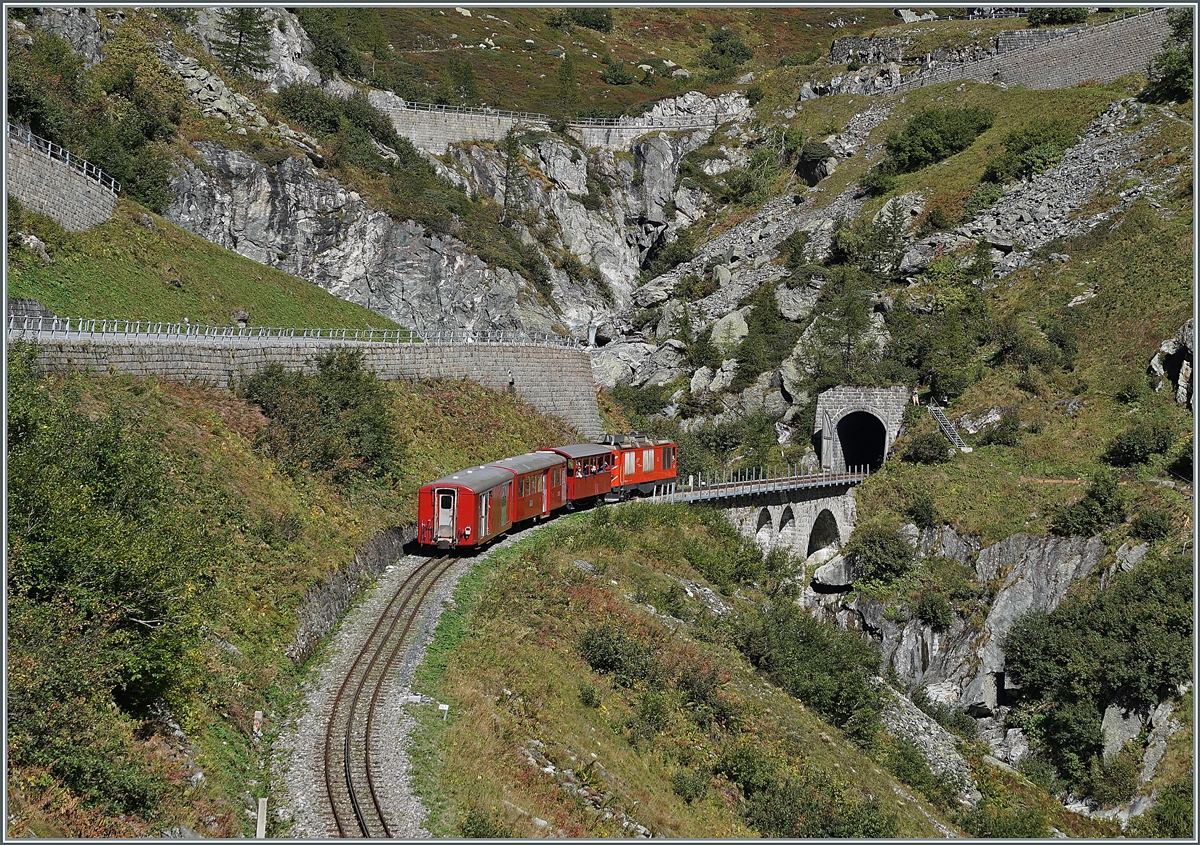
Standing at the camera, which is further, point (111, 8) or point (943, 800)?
point (111, 8)

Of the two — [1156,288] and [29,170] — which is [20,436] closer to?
[29,170]

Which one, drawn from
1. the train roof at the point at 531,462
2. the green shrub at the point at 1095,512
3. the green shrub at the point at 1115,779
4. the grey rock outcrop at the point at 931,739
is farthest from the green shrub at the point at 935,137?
the green shrub at the point at 1115,779

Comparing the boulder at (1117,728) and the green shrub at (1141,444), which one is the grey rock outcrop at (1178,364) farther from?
the boulder at (1117,728)

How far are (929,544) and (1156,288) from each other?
23.6m

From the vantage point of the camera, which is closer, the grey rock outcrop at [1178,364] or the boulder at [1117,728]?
the boulder at [1117,728]

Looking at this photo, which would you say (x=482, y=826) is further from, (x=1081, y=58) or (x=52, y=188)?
(x=1081, y=58)

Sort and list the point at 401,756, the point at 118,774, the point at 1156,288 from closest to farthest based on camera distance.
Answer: the point at 118,774 < the point at 401,756 < the point at 1156,288

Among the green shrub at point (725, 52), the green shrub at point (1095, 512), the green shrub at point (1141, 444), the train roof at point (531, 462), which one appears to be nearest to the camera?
the train roof at point (531, 462)

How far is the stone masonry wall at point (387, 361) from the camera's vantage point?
27359 millimetres

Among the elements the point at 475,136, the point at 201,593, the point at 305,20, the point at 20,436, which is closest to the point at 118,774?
the point at 201,593

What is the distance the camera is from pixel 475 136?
9188 cm

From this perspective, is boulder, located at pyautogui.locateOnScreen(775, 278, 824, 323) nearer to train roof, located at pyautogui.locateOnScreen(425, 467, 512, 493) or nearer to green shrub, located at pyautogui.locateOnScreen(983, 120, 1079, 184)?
green shrub, located at pyautogui.locateOnScreen(983, 120, 1079, 184)

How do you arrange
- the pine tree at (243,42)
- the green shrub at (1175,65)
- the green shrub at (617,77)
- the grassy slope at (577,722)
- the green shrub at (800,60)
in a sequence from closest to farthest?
the grassy slope at (577,722) < the green shrub at (1175,65) < the pine tree at (243,42) < the green shrub at (800,60) < the green shrub at (617,77)

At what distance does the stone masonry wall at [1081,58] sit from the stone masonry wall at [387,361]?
55.7 m
